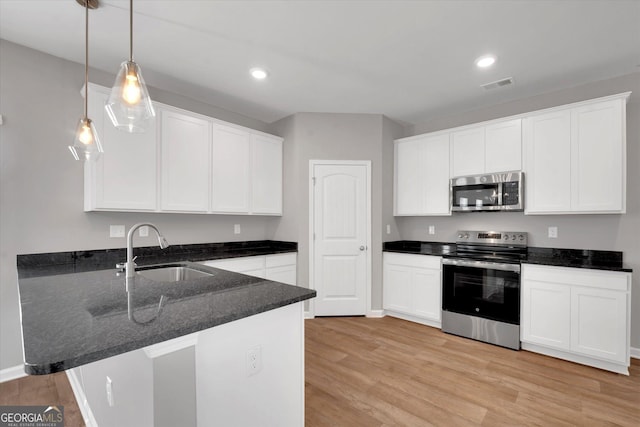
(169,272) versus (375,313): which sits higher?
(169,272)

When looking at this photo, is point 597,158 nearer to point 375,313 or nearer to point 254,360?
point 375,313

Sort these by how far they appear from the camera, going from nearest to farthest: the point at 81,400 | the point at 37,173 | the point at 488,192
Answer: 1. the point at 81,400
2. the point at 37,173
3. the point at 488,192

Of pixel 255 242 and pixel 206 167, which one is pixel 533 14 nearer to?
pixel 206 167

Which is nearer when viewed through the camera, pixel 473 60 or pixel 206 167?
pixel 473 60

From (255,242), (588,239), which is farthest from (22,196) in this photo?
(588,239)

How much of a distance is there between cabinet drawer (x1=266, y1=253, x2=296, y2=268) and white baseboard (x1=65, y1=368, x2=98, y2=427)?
6.45 feet

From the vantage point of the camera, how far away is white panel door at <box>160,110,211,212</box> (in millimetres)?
3016

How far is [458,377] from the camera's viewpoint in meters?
2.44

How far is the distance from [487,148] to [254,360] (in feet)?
11.4

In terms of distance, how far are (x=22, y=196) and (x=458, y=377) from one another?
13.0 feet

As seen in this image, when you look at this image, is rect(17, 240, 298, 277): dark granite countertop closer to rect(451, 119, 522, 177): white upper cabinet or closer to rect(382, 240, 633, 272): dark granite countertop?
rect(382, 240, 633, 272): dark granite countertop

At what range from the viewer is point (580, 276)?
8.77 ft

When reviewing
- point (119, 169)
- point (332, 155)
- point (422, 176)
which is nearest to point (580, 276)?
point (422, 176)

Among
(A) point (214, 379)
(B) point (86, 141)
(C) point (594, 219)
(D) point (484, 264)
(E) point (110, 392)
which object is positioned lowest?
(E) point (110, 392)
